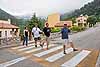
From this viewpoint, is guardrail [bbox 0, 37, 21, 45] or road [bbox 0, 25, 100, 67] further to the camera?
guardrail [bbox 0, 37, 21, 45]

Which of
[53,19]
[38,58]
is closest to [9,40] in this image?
[38,58]

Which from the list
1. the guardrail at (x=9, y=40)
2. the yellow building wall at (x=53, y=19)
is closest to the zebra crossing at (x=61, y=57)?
the guardrail at (x=9, y=40)

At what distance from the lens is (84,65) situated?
10.2 meters

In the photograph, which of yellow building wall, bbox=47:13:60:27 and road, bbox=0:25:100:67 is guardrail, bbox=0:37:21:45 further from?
yellow building wall, bbox=47:13:60:27

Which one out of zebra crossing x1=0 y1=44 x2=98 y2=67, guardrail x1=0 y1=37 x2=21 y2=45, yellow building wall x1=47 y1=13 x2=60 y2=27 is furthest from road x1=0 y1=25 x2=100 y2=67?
yellow building wall x1=47 y1=13 x2=60 y2=27

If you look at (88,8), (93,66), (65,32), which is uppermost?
(88,8)

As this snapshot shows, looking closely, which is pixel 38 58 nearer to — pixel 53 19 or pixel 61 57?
pixel 61 57

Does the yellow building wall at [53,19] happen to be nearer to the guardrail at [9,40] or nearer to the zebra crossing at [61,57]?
the guardrail at [9,40]

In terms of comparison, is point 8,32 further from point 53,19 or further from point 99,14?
point 99,14

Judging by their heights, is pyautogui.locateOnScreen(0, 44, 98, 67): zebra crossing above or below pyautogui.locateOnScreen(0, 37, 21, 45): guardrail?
below

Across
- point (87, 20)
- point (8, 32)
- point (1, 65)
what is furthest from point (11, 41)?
point (87, 20)

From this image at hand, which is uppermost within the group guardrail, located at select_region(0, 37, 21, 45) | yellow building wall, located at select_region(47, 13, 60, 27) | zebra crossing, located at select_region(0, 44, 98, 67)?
yellow building wall, located at select_region(47, 13, 60, 27)

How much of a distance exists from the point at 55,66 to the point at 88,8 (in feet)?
591

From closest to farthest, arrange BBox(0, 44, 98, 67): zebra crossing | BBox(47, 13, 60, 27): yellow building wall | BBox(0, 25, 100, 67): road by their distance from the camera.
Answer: BBox(0, 25, 100, 67): road < BBox(0, 44, 98, 67): zebra crossing < BBox(47, 13, 60, 27): yellow building wall
